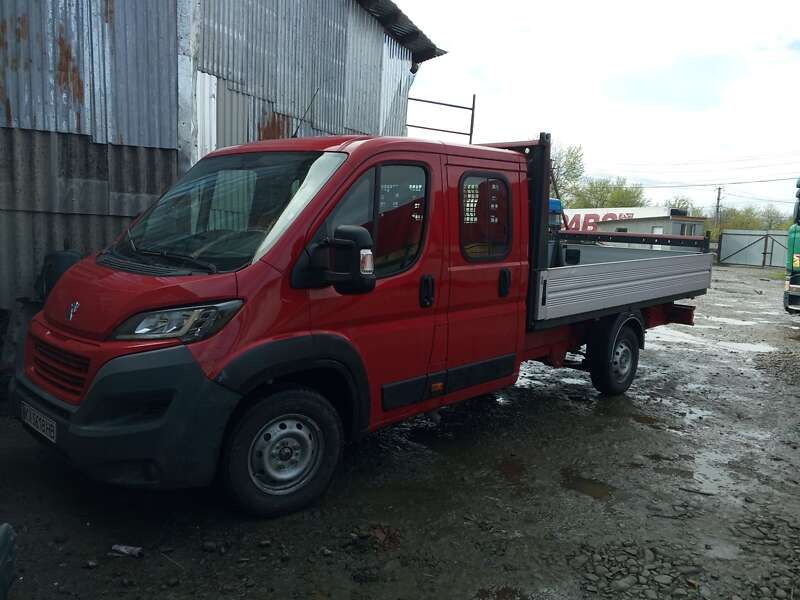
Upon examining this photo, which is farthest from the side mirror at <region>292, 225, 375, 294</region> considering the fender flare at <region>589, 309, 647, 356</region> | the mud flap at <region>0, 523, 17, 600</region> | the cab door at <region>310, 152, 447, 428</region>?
the fender flare at <region>589, 309, 647, 356</region>

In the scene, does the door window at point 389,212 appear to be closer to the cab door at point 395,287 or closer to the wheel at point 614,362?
the cab door at point 395,287

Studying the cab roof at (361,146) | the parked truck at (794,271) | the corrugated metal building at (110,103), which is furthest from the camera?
the parked truck at (794,271)

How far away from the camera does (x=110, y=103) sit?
20.4 ft

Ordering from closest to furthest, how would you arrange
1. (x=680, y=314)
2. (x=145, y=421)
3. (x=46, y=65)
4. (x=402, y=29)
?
(x=145, y=421)
(x=46, y=65)
(x=680, y=314)
(x=402, y=29)

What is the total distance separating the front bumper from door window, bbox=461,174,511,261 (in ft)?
6.62

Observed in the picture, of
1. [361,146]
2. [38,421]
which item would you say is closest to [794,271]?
[361,146]

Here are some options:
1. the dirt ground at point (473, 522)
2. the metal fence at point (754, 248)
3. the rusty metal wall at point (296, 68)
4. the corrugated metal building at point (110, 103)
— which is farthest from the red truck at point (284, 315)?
the metal fence at point (754, 248)

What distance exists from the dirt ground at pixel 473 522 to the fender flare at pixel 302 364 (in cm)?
69

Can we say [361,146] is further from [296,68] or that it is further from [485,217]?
[296,68]

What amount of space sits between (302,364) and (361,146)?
4.41ft

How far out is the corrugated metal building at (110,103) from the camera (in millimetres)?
5730

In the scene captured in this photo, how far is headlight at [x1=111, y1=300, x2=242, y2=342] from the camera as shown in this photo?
304cm

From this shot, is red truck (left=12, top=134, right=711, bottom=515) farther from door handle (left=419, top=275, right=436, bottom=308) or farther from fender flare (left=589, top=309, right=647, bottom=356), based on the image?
fender flare (left=589, top=309, right=647, bottom=356)

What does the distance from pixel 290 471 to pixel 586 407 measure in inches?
139
